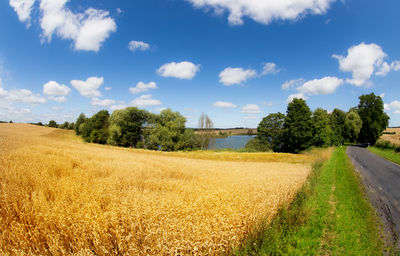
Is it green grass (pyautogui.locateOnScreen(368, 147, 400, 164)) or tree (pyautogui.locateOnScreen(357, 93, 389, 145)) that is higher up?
tree (pyautogui.locateOnScreen(357, 93, 389, 145))

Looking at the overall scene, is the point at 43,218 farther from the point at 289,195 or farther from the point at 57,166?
the point at 289,195

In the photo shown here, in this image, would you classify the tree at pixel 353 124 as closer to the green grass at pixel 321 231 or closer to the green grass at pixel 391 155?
the green grass at pixel 391 155

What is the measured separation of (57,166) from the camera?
6.82 m

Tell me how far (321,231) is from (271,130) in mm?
59243

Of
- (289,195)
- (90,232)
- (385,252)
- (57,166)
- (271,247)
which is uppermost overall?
(57,166)

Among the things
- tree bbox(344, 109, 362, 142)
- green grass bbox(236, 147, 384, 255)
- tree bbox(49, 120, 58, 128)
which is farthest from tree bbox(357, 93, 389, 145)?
tree bbox(49, 120, 58, 128)

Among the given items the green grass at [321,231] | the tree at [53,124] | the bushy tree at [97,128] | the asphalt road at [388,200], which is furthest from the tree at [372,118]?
the tree at [53,124]

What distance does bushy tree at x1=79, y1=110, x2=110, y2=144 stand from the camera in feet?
195

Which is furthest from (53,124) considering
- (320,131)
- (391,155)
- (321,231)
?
(391,155)

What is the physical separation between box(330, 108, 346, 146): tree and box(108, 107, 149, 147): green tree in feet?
195

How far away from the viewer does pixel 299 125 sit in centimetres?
4331

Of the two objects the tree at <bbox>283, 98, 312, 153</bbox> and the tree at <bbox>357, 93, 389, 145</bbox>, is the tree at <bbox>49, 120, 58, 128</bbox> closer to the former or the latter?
the tree at <bbox>283, 98, 312, 153</bbox>

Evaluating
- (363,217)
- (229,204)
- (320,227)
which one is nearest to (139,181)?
(229,204)

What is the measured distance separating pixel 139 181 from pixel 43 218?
137 inches
